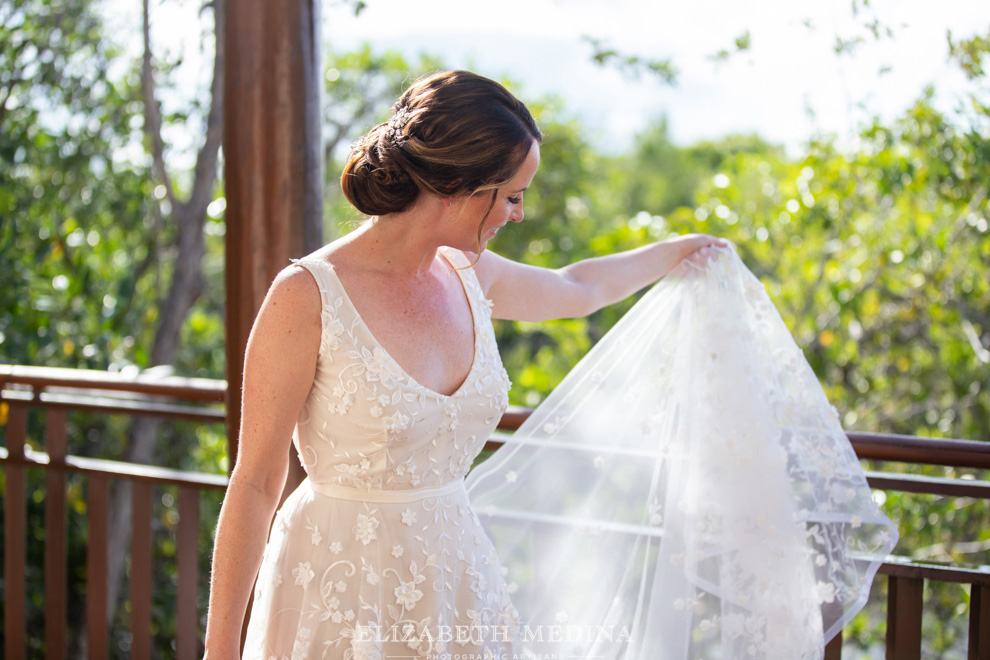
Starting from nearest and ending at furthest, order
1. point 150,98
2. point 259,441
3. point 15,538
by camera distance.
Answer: point 259,441, point 15,538, point 150,98

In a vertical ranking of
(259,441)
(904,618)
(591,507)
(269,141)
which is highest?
(269,141)

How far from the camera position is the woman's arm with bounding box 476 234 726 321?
1.66 meters

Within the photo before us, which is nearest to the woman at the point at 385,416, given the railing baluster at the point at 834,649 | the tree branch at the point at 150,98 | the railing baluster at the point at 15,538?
the railing baluster at the point at 834,649

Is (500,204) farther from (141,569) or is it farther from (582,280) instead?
(141,569)

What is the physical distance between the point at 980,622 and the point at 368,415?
1.31 m

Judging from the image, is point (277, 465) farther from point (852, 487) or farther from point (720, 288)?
point (852, 487)

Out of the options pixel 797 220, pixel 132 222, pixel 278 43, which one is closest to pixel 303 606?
→ pixel 278 43

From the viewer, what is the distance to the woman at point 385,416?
122cm

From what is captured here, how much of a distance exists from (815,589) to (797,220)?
189 centimetres

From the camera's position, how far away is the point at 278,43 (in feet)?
5.86

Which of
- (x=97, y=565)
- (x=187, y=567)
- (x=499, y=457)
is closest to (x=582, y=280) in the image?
(x=499, y=457)

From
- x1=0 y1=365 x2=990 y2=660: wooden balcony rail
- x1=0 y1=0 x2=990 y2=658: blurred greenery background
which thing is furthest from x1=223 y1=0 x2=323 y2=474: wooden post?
x1=0 y1=0 x2=990 y2=658: blurred greenery background

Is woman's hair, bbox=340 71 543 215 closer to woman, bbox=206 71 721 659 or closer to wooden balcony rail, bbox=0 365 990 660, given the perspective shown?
woman, bbox=206 71 721 659

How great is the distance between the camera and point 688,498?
1.56 meters
